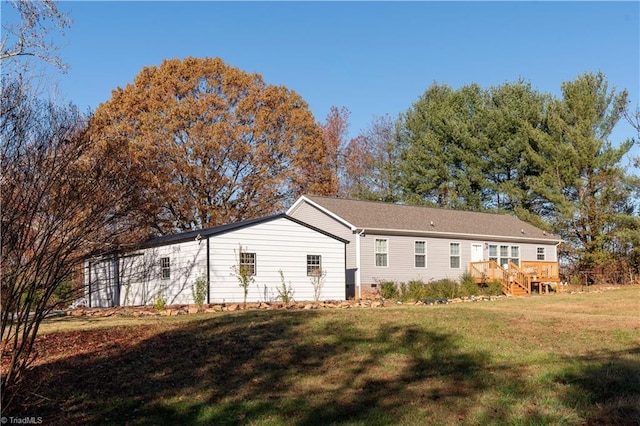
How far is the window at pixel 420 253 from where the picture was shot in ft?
86.8

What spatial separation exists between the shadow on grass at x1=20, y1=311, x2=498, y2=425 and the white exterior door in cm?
1874

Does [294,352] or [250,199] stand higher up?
[250,199]

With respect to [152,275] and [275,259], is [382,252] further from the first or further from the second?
[152,275]

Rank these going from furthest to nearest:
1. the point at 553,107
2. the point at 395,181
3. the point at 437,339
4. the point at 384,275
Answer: the point at 395,181, the point at 553,107, the point at 384,275, the point at 437,339

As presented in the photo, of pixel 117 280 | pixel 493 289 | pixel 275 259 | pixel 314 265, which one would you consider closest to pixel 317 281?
pixel 314 265

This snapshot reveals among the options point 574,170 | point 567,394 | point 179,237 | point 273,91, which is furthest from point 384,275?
point 567,394

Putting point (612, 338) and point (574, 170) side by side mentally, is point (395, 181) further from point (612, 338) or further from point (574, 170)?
point (612, 338)

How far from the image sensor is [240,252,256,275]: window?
1997 cm

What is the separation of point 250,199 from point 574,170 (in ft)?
60.8

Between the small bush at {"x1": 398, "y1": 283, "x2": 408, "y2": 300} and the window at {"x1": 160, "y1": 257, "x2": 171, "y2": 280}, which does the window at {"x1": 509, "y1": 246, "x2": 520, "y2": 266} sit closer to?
the small bush at {"x1": 398, "y1": 283, "x2": 408, "y2": 300}

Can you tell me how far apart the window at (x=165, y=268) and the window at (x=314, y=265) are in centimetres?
476

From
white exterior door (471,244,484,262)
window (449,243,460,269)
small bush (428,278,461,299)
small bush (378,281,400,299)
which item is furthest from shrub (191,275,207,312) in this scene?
white exterior door (471,244,484,262)

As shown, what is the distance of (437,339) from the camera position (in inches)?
375

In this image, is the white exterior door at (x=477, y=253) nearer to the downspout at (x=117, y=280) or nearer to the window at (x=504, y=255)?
the window at (x=504, y=255)
